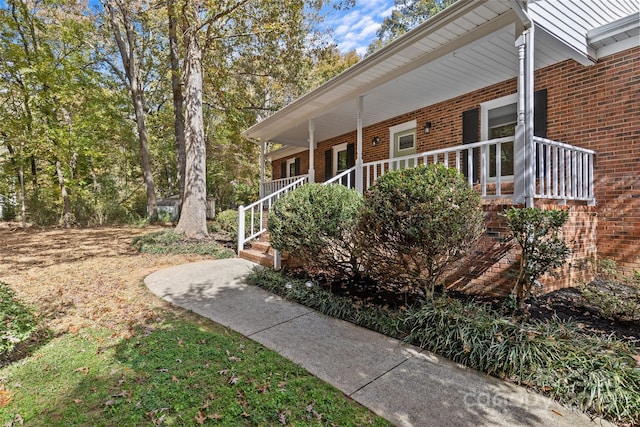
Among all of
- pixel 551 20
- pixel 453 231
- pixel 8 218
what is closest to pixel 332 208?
pixel 453 231

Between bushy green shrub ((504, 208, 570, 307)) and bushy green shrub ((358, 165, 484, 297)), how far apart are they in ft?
1.31

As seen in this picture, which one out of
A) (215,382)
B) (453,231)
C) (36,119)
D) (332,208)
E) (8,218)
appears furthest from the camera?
(8,218)

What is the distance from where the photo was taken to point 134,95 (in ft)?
47.0

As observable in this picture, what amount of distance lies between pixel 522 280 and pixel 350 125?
25.5 ft

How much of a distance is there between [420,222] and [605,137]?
424 cm

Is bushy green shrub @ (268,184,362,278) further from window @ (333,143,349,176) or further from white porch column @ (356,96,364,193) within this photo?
window @ (333,143,349,176)

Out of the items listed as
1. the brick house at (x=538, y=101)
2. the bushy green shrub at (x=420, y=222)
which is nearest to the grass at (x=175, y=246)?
the brick house at (x=538, y=101)

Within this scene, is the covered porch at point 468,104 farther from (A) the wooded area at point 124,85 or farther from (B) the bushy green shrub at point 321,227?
(A) the wooded area at point 124,85

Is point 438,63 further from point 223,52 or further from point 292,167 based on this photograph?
point 292,167

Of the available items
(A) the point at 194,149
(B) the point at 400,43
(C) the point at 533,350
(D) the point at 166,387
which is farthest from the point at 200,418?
(A) the point at 194,149

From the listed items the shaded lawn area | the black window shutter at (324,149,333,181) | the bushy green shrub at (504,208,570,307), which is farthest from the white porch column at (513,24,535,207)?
the black window shutter at (324,149,333,181)

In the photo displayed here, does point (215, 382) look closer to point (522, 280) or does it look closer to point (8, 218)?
point (522, 280)

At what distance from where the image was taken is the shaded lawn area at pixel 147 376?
2.18 meters

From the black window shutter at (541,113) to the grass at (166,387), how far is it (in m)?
6.10
